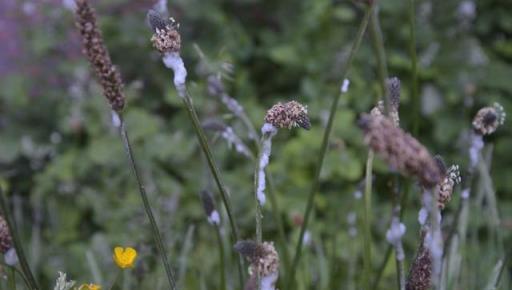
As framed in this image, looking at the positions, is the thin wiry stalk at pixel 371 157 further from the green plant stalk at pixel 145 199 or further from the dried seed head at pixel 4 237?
the dried seed head at pixel 4 237

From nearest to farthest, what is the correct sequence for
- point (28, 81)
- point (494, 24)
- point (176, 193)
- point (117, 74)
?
point (117, 74) < point (176, 193) < point (28, 81) < point (494, 24)

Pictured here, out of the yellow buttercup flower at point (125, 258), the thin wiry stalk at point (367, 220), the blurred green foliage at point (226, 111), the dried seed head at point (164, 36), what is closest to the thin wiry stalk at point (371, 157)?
the thin wiry stalk at point (367, 220)

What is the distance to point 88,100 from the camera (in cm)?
328

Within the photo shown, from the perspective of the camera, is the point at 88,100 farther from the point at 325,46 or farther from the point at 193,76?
the point at 325,46

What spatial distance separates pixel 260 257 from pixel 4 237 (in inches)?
14.9

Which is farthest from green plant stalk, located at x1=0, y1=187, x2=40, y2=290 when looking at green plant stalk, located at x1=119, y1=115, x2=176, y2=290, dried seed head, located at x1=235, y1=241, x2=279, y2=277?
dried seed head, located at x1=235, y1=241, x2=279, y2=277

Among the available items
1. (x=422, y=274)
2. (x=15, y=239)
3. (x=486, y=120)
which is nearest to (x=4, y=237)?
(x=15, y=239)

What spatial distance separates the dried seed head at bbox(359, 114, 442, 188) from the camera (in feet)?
2.39

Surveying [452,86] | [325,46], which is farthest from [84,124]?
[452,86]

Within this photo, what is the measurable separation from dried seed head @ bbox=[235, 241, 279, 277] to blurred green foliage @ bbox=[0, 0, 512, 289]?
179 centimetres

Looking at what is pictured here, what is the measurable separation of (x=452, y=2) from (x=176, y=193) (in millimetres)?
1707

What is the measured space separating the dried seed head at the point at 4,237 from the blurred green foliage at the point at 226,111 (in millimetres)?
1633

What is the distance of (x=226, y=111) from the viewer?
2877mm

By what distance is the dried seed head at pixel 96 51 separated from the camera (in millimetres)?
903
